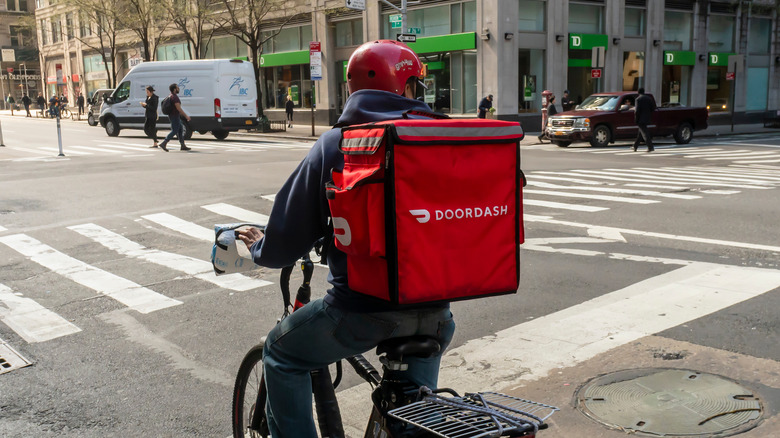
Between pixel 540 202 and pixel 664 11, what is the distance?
29.0m

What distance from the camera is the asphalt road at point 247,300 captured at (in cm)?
452

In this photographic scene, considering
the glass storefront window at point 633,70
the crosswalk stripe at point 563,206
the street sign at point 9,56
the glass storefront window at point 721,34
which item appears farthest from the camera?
the street sign at point 9,56

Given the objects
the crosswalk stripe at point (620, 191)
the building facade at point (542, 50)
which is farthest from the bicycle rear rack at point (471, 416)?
the building facade at point (542, 50)

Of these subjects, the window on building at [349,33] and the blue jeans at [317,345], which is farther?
the window on building at [349,33]

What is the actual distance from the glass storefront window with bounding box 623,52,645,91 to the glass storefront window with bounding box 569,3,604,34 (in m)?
2.14

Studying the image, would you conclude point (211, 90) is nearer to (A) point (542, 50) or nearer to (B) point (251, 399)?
(A) point (542, 50)

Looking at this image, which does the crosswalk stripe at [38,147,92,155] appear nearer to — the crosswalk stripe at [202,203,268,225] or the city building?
the crosswalk stripe at [202,203,268,225]

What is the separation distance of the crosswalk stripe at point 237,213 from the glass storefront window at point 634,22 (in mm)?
28875

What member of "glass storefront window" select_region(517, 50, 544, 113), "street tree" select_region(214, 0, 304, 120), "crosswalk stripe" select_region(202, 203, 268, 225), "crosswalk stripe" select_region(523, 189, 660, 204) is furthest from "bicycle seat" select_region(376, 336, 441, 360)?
"street tree" select_region(214, 0, 304, 120)

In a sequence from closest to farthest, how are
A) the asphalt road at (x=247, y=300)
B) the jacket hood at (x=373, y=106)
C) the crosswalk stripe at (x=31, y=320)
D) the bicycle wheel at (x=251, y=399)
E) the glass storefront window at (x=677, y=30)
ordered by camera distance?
the jacket hood at (x=373, y=106)
the bicycle wheel at (x=251, y=399)
the asphalt road at (x=247, y=300)
the crosswalk stripe at (x=31, y=320)
the glass storefront window at (x=677, y=30)

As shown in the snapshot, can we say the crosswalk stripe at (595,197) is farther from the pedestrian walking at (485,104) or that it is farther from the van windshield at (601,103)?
the pedestrian walking at (485,104)

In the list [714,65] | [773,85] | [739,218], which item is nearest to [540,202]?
[739,218]

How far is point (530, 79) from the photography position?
32.3m

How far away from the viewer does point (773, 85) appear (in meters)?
40.9
